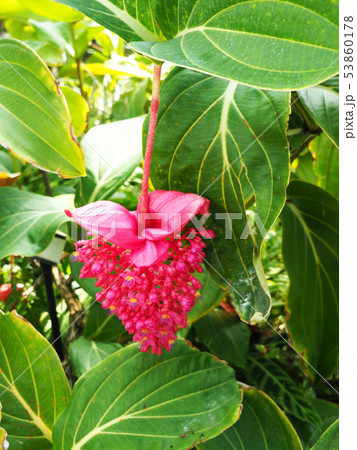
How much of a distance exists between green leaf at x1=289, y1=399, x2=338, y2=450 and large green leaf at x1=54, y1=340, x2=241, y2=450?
0.17 meters

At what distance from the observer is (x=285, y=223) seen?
60 centimetres

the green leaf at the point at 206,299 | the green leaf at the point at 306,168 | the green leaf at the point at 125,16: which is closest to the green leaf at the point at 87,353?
the green leaf at the point at 206,299

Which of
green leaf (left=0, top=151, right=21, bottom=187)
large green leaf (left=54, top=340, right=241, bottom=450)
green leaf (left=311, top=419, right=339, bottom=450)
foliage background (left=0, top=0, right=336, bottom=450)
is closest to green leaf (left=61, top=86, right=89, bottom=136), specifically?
foliage background (left=0, top=0, right=336, bottom=450)

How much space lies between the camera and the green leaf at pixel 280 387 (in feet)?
1.88

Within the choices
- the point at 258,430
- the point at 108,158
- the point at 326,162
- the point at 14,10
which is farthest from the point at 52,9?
the point at 258,430

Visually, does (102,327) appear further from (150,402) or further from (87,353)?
(150,402)

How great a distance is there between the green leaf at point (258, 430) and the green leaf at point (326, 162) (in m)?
0.38

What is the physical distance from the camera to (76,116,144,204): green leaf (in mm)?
565

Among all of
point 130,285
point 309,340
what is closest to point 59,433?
point 130,285

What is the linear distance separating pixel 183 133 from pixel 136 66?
309 millimetres

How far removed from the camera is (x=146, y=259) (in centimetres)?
35

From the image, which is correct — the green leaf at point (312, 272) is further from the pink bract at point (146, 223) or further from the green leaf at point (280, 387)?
the pink bract at point (146, 223)

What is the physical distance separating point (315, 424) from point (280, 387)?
2.7 inches

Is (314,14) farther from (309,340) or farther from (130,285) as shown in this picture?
(309,340)
